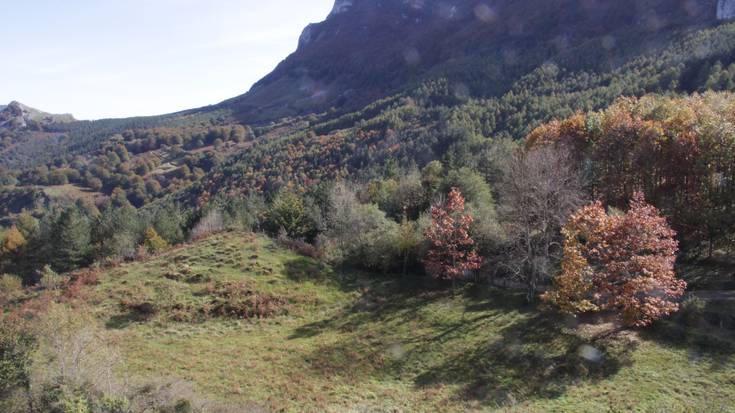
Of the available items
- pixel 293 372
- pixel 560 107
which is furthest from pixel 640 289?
pixel 560 107

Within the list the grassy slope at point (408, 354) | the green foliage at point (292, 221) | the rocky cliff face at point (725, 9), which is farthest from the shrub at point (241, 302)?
the rocky cliff face at point (725, 9)

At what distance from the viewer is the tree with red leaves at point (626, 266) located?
30.0 meters

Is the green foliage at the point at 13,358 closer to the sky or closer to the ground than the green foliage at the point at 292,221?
closer to the sky

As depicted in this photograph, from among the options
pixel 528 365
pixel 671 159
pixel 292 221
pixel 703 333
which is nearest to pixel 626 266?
pixel 703 333

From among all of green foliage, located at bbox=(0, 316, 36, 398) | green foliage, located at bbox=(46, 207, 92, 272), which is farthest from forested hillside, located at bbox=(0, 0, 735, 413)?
green foliage, located at bbox=(46, 207, 92, 272)

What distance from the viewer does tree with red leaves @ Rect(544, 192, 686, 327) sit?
30.0 m

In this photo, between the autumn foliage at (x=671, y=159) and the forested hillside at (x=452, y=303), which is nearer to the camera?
the forested hillside at (x=452, y=303)

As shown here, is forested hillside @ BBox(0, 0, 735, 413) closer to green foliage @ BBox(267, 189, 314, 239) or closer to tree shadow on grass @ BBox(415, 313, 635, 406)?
tree shadow on grass @ BBox(415, 313, 635, 406)

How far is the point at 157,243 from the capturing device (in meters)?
84.5

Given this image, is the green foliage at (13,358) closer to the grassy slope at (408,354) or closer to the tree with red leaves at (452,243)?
the grassy slope at (408,354)

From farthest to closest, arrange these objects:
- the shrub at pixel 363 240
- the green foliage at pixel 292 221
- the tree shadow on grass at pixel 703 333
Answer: the green foliage at pixel 292 221 < the shrub at pixel 363 240 < the tree shadow on grass at pixel 703 333

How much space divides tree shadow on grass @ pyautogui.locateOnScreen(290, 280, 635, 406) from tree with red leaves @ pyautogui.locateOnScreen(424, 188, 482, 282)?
3.40 m

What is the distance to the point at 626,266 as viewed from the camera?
30.4 metres

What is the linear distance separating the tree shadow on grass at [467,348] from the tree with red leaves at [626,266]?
334 centimetres
